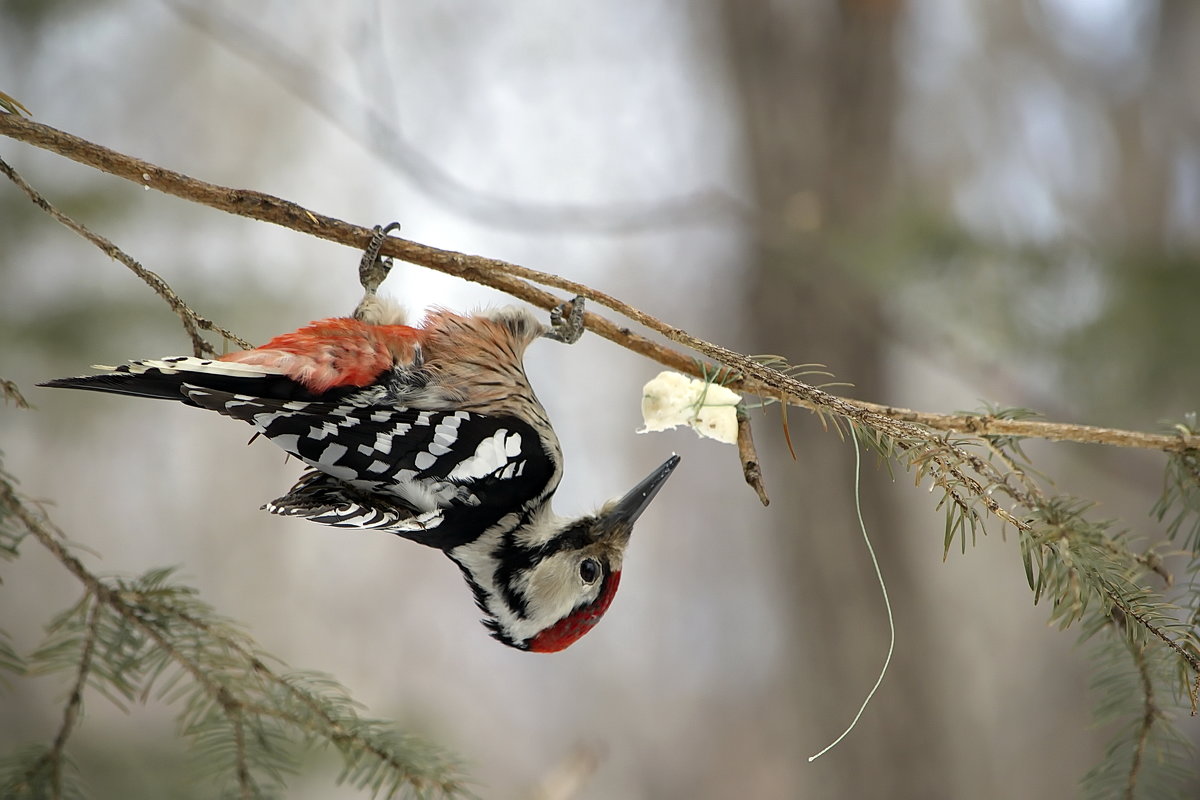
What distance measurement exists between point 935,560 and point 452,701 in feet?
7.84

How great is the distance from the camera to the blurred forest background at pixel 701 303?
8.57 ft

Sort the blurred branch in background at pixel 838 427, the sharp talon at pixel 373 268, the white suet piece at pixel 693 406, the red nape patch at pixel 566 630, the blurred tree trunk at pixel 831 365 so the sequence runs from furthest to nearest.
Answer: the blurred tree trunk at pixel 831 365
the red nape patch at pixel 566 630
the sharp talon at pixel 373 268
the white suet piece at pixel 693 406
the blurred branch in background at pixel 838 427

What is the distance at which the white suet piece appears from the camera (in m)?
1.22

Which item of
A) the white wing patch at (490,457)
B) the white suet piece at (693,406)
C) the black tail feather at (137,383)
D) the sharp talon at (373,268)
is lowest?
the black tail feather at (137,383)

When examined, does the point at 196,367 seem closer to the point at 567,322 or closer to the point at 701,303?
the point at 567,322

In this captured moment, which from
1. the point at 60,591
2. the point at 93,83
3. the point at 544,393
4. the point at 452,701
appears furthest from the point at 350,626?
the point at 93,83

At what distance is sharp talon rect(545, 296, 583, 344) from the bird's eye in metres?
0.42

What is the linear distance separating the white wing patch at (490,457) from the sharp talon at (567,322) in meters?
0.20

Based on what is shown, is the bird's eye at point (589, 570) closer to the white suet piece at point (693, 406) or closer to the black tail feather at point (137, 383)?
the white suet piece at point (693, 406)

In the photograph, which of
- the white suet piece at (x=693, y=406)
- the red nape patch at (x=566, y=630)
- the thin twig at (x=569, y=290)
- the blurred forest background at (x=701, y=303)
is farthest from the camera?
the blurred forest background at (x=701, y=303)

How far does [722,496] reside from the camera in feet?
13.7

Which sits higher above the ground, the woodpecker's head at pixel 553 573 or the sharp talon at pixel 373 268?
the sharp talon at pixel 373 268

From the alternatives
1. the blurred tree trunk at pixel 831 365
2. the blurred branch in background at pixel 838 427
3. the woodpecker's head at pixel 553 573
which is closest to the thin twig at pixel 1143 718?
the blurred branch in background at pixel 838 427

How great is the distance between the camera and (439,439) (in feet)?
4.47
